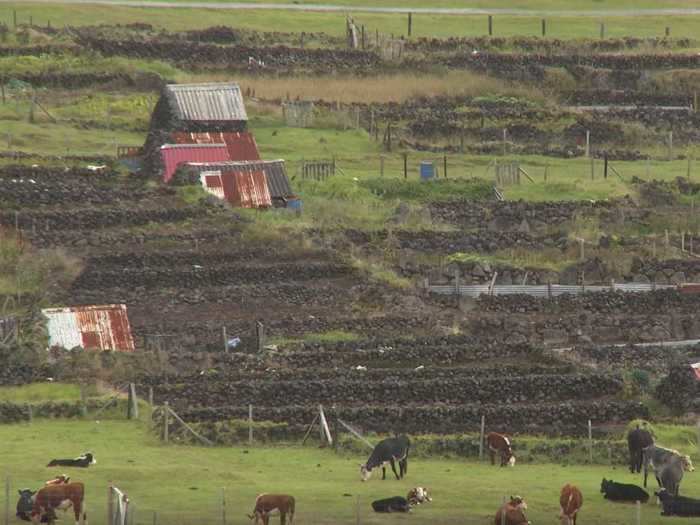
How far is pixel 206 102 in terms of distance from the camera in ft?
340

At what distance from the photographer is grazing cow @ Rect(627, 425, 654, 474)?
6025 centimetres

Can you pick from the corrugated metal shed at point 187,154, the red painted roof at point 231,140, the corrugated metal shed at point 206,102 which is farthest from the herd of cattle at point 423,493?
the corrugated metal shed at point 206,102

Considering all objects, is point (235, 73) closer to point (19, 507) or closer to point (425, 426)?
point (425, 426)

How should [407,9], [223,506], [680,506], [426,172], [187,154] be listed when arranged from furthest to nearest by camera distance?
1. [407,9]
2. [426,172]
3. [187,154]
4. [680,506]
5. [223,506]

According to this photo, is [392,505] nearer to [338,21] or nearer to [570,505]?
[570,505]

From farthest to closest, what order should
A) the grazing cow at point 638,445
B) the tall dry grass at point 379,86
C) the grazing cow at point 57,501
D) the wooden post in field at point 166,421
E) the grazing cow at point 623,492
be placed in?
the tall dry grass at point 379,86
the wooden post in field at point 166,421
the grazing cow at point 638,445
the grazing cow at point 623,492
the grazing cow at point 57,501

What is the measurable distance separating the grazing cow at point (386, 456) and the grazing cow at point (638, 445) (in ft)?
17.2

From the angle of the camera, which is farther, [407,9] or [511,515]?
[407,9]

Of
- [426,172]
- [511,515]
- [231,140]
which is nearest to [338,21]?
[426,172]

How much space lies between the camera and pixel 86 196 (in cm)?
9138

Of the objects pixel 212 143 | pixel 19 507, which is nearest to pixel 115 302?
pixel 212 143

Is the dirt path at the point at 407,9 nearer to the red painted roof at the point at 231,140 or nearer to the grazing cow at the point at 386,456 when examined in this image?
the red painted roof at the point at 231,140

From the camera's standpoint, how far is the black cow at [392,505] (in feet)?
177

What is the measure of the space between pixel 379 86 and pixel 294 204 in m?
28.0
